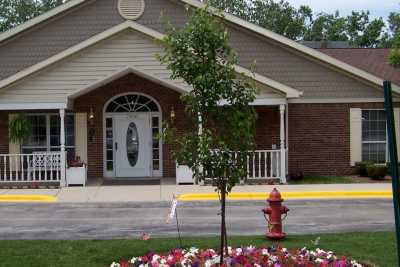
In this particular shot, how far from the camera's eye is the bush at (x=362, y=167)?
2167 cm

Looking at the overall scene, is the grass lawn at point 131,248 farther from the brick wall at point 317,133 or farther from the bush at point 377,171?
the brick wall at point 317,133

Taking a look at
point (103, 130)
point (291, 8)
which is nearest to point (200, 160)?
point (103, 130)

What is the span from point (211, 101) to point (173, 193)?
10.2 m

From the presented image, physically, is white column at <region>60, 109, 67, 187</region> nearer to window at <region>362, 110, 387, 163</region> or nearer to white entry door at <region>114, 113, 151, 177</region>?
white entry door at <region>114, 113, 151, 177</region>

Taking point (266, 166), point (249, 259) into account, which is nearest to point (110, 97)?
point (266, 166)

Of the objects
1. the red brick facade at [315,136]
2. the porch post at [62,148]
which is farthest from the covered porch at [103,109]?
the red brick facade at [315,136]

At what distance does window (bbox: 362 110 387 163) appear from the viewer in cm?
2255

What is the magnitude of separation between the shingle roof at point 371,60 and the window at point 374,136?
1.72 meters

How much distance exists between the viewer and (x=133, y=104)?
2175 cm

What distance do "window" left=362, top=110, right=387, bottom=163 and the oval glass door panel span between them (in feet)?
26.1

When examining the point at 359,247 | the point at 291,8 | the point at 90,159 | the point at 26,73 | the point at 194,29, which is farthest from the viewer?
the point at 291,8

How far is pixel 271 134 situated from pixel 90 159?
622 cm

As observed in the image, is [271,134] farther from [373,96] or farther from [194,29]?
[194,29]

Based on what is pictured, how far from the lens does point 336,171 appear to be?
73.5ft
